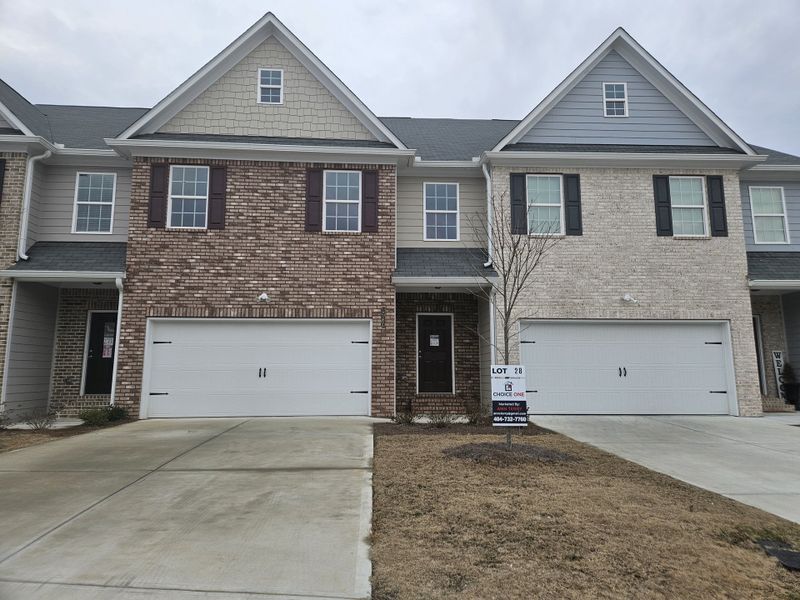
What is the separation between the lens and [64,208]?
13.3m

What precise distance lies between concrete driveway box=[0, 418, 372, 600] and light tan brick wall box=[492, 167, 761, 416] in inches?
268

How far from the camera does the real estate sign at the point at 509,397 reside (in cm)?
776

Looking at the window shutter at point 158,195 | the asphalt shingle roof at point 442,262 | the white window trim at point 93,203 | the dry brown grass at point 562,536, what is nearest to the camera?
the dry brown grass at point 562,536

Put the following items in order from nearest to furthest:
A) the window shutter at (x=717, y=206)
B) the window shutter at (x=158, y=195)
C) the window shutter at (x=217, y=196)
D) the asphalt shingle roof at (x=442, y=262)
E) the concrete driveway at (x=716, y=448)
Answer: the concrete driveway at (x=716, y=448) → the window shutter at (x=158, y=195) → the window shutter at (x=217, y=196) → the asphalt shingle roof at (x=442, y=262) → the window shutter at (x=717, y=206)

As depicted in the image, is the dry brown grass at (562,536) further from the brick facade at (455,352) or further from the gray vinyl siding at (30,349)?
the gray vinyl siding at (30,349)

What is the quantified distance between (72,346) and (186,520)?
10.3 m

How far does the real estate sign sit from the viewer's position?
776cm

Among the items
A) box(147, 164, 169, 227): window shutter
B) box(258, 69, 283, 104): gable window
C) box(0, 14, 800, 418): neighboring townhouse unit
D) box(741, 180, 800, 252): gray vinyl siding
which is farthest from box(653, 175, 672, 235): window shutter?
box(147, 164, 169, 227): window shutter

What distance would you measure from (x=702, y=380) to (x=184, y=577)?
503 inches

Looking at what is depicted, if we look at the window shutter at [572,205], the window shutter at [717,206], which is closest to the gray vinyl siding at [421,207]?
the window shutter at [572,205]

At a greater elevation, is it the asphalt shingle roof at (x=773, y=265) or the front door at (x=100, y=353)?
the asphalt shingle roof at (x=773, y=265)

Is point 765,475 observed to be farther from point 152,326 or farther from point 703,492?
point 152,326

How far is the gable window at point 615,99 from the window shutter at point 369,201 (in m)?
6.40

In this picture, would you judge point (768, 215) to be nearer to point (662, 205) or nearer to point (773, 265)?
point (773, 265)
